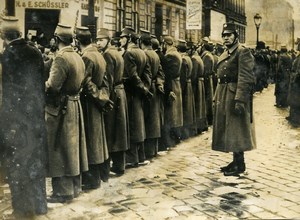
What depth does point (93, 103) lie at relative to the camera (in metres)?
6.63

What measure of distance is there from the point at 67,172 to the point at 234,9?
3314 cm

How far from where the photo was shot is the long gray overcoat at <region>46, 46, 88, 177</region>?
5.85m

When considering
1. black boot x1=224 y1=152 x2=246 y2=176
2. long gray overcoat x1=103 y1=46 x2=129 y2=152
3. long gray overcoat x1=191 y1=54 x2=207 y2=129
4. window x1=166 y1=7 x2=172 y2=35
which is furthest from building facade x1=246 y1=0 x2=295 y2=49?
long gray overcoat x1=103 y1=46 x2=129 y2=152

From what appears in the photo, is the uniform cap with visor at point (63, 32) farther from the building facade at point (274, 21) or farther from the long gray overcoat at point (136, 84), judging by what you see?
the building facade at point (274, 21)

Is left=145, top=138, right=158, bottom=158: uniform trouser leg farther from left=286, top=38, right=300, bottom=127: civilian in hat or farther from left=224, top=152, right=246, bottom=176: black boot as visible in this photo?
left=286, top=38, right=300, bottom=127: civilian in hat

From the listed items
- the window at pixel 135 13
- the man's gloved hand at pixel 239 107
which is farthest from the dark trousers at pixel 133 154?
the window at pixel 135 13

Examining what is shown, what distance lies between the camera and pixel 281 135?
37.2 feet

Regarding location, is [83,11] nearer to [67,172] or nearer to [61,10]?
[61,10]

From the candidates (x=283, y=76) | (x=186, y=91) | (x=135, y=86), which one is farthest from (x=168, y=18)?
(x=135, y=86)

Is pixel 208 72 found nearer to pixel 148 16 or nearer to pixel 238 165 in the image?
pixel 238 165

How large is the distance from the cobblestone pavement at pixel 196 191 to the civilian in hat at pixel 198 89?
1.86m

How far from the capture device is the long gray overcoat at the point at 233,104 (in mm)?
7215

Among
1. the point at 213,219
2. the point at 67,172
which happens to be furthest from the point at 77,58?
the point at 213,219

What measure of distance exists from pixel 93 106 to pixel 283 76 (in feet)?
37.9
